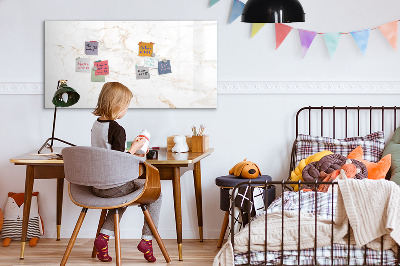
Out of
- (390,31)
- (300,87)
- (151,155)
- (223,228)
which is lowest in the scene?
(223,228)

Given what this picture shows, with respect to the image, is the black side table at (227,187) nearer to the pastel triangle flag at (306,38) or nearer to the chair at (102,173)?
the chair at (102,173)

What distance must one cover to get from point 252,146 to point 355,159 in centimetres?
81

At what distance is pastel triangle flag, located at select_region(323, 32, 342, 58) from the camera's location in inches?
170

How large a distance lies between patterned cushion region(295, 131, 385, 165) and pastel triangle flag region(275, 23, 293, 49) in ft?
2.27

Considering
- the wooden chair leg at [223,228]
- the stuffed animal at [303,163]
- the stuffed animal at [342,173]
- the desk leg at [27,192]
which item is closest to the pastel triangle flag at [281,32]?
the stuffed animal at [303,163]

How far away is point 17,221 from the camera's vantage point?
4301 millimetres

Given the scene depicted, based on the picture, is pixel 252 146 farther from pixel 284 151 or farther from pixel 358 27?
pixel 358 27

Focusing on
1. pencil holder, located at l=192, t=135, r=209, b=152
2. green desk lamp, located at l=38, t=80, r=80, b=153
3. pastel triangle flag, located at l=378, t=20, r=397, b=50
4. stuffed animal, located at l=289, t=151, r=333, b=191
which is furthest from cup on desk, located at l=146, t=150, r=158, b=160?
pastel triangle flag, located at l=378, t=20, r=397, b=50

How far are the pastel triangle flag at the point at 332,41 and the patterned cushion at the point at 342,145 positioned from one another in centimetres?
62

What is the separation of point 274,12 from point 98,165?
1.21 meters

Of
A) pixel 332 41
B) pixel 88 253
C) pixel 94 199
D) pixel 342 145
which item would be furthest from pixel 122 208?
pixel 332 41

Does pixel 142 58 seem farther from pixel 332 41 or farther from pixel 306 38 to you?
pixel 332 41

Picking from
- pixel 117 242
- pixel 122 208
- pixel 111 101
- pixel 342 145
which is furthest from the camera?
pixel 342 145

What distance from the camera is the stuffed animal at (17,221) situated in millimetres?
4270
